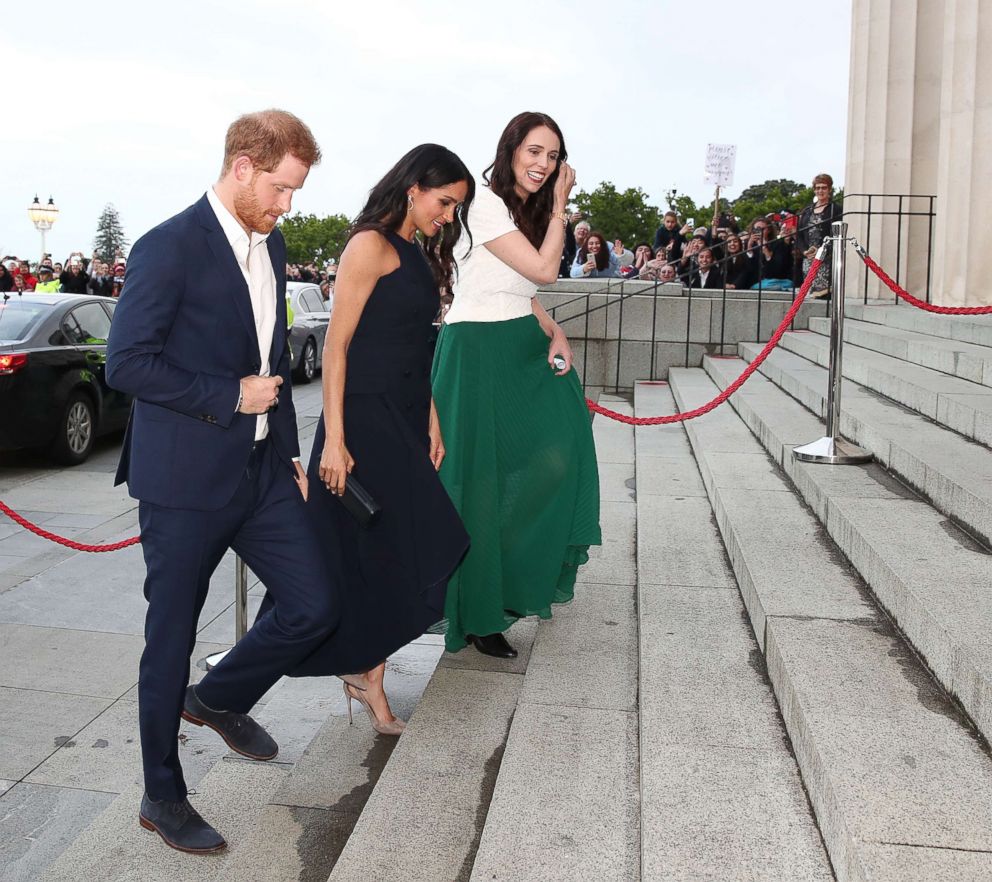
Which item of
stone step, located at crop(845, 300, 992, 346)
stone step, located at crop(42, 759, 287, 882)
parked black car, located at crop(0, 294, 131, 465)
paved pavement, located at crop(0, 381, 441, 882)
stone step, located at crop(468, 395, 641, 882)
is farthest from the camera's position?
parked black car, located at crop(0, 294, 131, 465)

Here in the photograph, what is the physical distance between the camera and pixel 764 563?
4566 mm

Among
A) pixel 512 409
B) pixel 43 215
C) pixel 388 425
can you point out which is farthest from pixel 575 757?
pixel 43 215

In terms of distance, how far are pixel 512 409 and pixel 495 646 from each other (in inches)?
36.8

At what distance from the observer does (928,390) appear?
6.57 metres

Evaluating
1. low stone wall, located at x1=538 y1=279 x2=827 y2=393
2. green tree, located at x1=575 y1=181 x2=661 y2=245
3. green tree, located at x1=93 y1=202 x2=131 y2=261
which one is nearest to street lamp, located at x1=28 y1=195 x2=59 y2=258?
low stone wall, located at x1=538 y1=279 x2=827 y2=393

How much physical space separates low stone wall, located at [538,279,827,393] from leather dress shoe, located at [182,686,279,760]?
10.6 meters

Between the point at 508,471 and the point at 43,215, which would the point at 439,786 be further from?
the point at 43,215

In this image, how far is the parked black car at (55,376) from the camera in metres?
9.52

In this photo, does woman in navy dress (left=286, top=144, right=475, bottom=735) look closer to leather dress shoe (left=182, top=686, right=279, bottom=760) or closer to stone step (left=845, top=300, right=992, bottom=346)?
leather dress shoe (left=182, top=686, right=279, bottom=760)

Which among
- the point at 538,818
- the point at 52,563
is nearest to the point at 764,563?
the point at 538,818

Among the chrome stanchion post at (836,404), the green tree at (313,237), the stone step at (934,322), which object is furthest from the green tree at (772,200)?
the chrome stanchion post at (836,404)

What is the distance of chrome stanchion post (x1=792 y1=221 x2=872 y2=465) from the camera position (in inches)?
237

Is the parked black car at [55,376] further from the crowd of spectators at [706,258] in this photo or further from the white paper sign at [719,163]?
the white paper sign at [719,163]

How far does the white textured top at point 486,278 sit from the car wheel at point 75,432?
6.83 m
